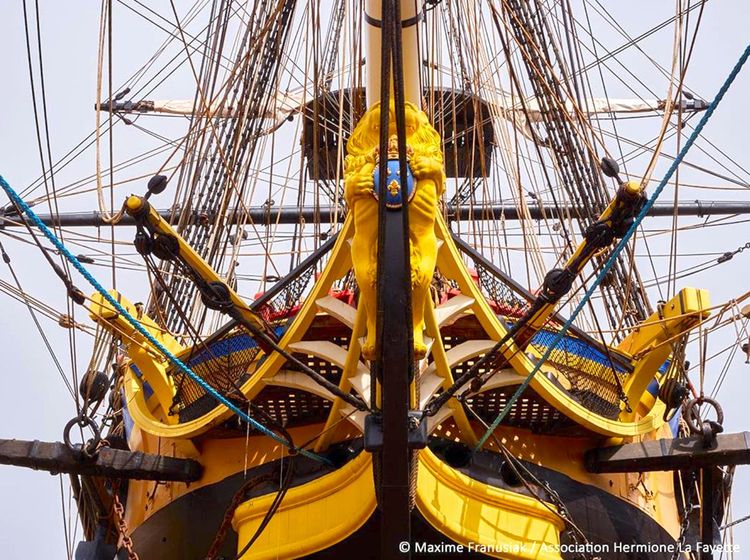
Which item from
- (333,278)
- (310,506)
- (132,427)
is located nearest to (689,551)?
(310,506)

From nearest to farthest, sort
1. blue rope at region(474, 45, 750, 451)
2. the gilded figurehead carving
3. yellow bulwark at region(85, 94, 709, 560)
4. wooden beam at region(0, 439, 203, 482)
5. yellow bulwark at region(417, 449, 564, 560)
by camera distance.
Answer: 1. blue rope at region(474, 45, 750, 451)
2. the gilded figurehead carving
3. yellow bulwark at region(85, 94, 709, 560)
4. yellow bulwark at region(417, 449, 564, 560)
5. wooden beam at region(0, 439, 203, 482)

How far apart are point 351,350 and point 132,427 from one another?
1.83m

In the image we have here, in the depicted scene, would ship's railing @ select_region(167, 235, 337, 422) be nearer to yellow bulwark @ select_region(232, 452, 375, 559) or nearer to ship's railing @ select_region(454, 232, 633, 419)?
yellow bulwark @ select_region(232, 452, 375, 559)

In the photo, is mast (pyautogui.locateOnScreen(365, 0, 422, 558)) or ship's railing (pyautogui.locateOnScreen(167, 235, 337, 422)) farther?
ship's railing (pyautogui.locateOnScreen(167, 235, 337, 422))

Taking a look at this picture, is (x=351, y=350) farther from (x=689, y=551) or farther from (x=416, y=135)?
(x=689, y=551)

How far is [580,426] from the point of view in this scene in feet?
18.0

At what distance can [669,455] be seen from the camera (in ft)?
17.1

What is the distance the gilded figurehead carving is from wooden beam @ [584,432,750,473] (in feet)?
5.01

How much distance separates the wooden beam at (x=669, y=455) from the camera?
16.6 ft

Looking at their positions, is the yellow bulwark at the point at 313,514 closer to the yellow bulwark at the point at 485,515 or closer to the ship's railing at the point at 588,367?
the yellow bulwark at the point at 485,515

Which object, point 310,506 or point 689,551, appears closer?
point 310,506

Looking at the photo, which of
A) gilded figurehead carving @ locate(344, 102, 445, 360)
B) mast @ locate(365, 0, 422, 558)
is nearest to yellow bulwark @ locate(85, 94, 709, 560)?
gilded figurehead carving @ locate(344, 102, 445, 360)

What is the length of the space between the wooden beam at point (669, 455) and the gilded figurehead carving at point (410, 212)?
1527mm

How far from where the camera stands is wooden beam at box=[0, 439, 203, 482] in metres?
5.06
